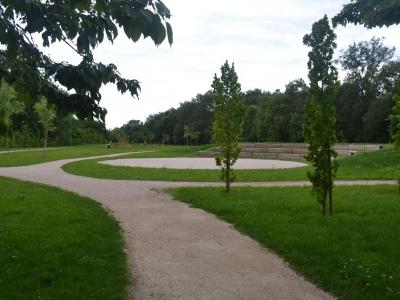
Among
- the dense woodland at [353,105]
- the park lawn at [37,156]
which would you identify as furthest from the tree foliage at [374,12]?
the dense woodland at [353,105]

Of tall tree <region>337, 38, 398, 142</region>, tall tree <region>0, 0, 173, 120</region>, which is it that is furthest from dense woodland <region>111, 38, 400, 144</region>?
tall tree <region>0, 0, 173, 120</region>

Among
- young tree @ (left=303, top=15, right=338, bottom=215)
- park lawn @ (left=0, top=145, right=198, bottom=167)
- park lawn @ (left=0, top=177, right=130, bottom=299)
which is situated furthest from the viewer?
park lawn @ (left=0, top=145, right=198, bottom=167)

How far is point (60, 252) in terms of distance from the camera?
20.7ft

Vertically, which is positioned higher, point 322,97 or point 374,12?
point 374,12

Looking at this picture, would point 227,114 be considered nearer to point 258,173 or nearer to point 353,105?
point 258,173

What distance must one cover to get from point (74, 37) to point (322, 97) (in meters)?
6.92

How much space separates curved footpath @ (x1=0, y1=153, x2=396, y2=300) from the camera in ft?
16.1

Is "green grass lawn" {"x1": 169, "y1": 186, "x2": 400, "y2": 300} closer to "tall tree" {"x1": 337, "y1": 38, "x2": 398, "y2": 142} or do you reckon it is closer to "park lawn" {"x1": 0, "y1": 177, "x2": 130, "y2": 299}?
"park lawn" {"x1": 0, "y1": 177, "x2": 130, "y2": 299}

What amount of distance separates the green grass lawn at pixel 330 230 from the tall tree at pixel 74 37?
128 inches

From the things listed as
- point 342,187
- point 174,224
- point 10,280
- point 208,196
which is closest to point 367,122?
point 342,187

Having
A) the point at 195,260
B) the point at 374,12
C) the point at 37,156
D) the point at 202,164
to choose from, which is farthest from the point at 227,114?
the point at 37,156

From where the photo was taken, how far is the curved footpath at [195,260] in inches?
194

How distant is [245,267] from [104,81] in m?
3.30

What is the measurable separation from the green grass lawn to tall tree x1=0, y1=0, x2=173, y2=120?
128 inches
